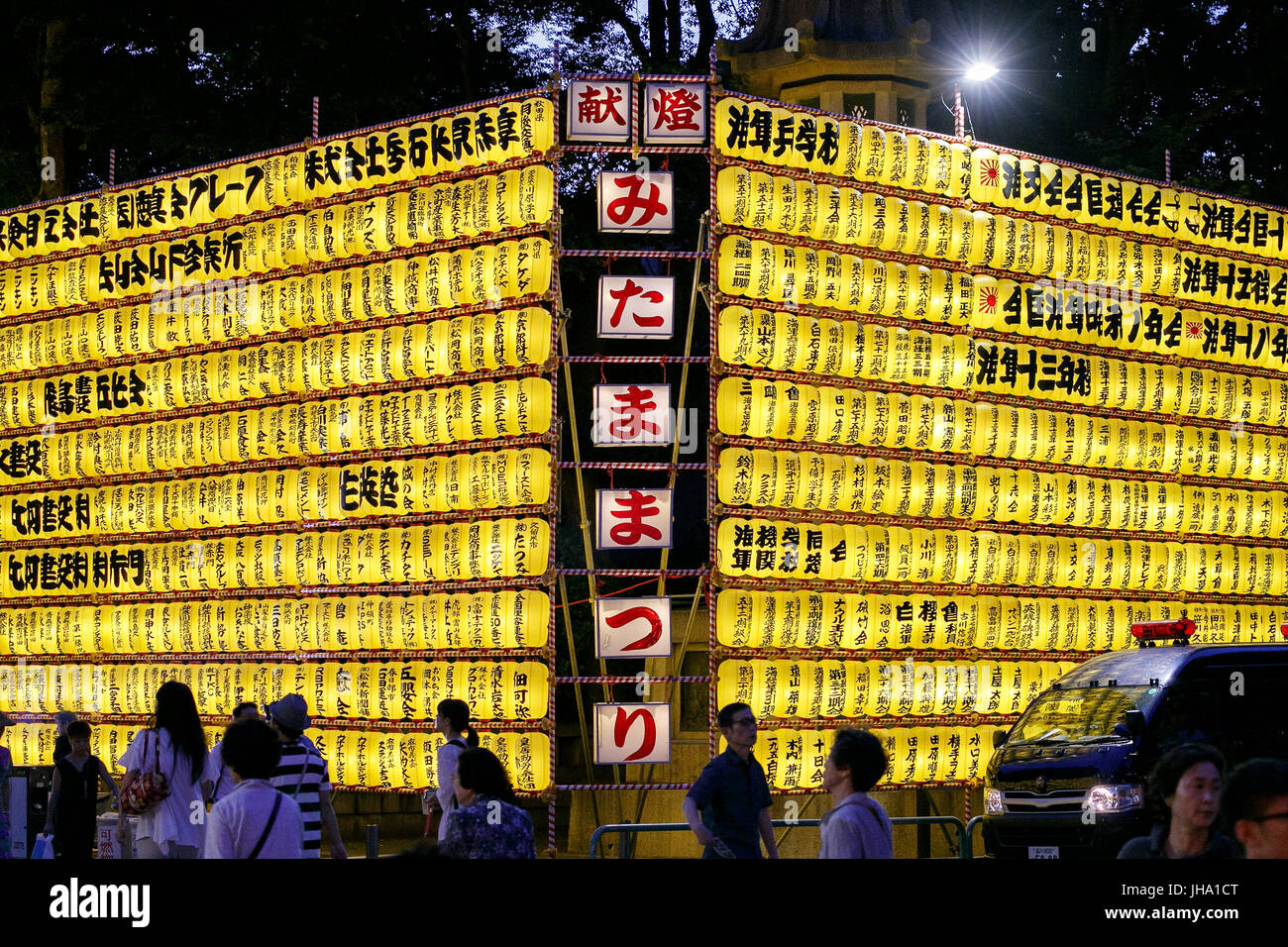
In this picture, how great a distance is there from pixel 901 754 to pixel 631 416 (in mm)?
4327

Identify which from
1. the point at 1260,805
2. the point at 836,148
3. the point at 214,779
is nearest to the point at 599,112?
the point at 836,148

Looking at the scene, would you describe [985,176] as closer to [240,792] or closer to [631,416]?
[631,416]

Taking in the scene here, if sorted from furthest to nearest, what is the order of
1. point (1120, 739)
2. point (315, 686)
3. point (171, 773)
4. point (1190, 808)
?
point (315, 686)
point (1120, 739)
point (171, 773)
point (1190, 808)

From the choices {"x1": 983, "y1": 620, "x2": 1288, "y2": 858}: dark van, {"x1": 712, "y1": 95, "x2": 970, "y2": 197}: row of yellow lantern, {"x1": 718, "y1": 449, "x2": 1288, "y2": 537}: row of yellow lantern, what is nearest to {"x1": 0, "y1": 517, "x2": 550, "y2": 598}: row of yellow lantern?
{"x1": 718, "y1": 449, "x2": 1288, "y2": 537}: row of yellow lantern

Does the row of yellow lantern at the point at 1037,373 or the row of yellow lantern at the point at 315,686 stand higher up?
the row of yellow lantern at the point at 1037,373

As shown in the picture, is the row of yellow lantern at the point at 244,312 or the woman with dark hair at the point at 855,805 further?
the row of yellow lantern at the point at 244,312

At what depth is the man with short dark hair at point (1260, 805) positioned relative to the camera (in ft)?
16.9

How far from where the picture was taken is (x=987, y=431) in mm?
16656

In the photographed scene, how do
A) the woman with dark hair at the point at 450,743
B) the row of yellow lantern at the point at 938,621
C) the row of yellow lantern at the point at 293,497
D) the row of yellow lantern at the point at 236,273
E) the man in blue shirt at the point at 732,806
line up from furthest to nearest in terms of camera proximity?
the row of yellow lantern at the point at 236,273
the row of yellow lantern at the point at 293,497
the row of yellow lantern at the point at 938,621
the woman with dark hair at the point at 450,743
the man in blue shirt at the point at 732,806

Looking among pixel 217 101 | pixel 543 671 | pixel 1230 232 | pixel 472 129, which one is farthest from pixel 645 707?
pixel 217 101

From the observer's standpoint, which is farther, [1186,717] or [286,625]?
[286,625]

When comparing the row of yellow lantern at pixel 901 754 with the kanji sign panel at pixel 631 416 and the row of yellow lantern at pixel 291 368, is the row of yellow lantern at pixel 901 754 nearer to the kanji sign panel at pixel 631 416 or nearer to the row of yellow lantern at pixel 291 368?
the kanji sign panel at pixel 631 416

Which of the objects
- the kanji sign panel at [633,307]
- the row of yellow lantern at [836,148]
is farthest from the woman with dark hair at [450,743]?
the row of yellow lantern at [836,148]

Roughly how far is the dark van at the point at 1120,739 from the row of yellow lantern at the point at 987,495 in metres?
2.93
